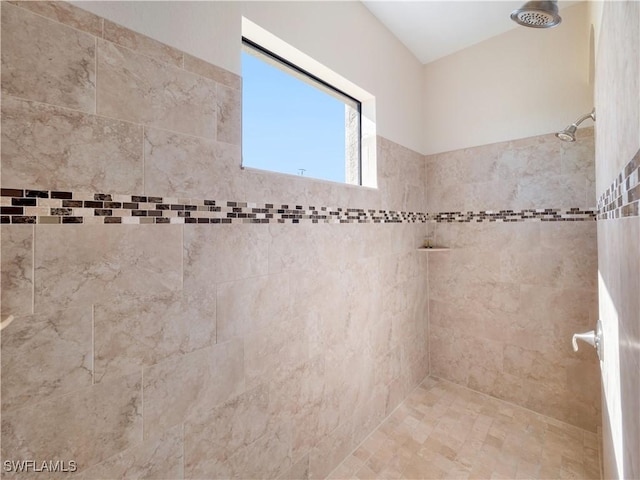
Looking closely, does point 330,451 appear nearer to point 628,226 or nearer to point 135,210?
point 135,210

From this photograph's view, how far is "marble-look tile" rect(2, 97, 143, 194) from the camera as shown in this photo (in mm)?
735

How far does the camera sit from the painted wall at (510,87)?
1.92 m

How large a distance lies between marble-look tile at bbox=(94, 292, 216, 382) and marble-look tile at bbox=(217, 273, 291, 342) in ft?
0.22

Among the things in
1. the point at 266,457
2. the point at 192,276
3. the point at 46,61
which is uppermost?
the point at 46,61

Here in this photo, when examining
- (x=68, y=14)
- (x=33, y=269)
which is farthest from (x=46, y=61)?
(x=33, y=269)

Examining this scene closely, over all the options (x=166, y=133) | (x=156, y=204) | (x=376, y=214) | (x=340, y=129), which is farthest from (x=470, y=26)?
(x=156, y=204)

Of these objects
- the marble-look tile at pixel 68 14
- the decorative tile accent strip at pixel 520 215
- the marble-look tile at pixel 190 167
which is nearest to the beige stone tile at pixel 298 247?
the marble-look tile at pixel 190 167

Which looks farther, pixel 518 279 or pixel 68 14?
pixel 518 279

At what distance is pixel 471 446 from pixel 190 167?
225 centimetres

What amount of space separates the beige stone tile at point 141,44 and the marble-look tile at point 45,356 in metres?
0.83

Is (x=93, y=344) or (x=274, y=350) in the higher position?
(x=93, y=344)

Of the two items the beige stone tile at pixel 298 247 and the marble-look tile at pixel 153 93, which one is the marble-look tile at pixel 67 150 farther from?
the beige stone tile at pixel 298 247

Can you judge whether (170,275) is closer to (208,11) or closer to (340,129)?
(208,11)

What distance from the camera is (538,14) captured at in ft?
4.06
